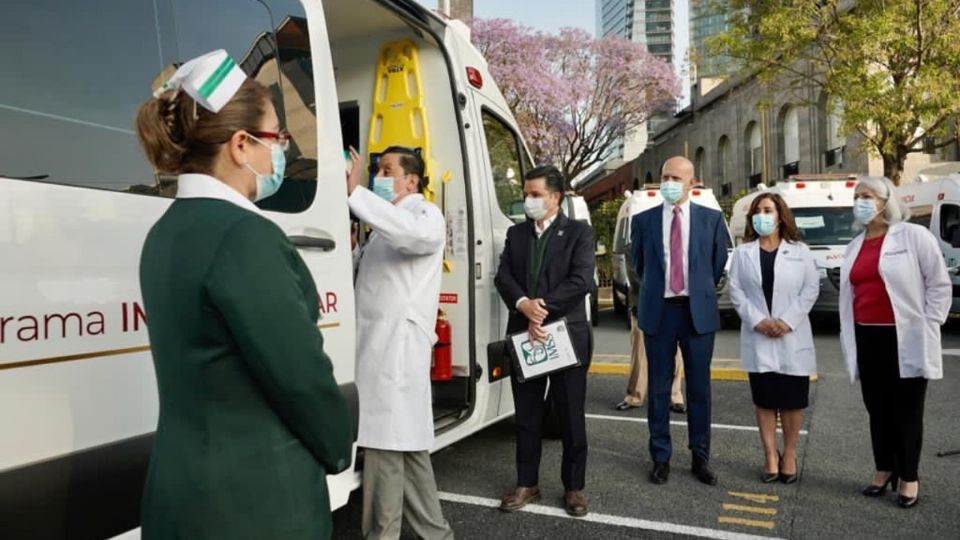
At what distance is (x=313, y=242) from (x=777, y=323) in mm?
2854

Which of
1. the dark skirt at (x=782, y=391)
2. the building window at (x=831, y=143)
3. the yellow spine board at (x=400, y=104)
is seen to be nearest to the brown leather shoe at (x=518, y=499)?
the dark skirt at (x=782, y=391)

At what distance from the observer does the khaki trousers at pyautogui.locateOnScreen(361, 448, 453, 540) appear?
3.15 m

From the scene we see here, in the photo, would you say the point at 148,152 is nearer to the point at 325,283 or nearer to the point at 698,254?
the point at 325,283

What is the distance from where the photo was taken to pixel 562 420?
3969mm

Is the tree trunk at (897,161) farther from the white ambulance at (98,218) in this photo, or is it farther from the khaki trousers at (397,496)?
the white ambulance at (98,218)

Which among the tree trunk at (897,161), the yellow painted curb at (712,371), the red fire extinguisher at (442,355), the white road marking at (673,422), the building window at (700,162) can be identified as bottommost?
the white road marking at (673,422)

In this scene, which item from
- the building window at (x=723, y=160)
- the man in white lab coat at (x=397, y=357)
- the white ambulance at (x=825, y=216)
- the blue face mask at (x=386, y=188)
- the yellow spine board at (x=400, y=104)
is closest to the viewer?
the man in white lab coat at (x=397, y=357)

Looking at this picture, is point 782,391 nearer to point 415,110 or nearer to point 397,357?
point 397,357

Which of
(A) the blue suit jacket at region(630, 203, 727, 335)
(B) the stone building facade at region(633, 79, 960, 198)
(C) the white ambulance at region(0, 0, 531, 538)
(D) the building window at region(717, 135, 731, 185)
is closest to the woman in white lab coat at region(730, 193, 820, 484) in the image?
(A) the blue suit jacket at region(630, 203, 727, 335)

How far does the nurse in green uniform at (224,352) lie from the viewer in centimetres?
134

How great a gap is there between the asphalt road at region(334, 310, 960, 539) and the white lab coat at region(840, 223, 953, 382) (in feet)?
2.57

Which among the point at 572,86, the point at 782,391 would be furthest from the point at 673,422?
the point at 572,86

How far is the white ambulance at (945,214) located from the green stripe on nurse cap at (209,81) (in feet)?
35.8

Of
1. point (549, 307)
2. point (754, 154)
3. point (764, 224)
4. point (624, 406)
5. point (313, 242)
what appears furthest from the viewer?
point (754, 154)
